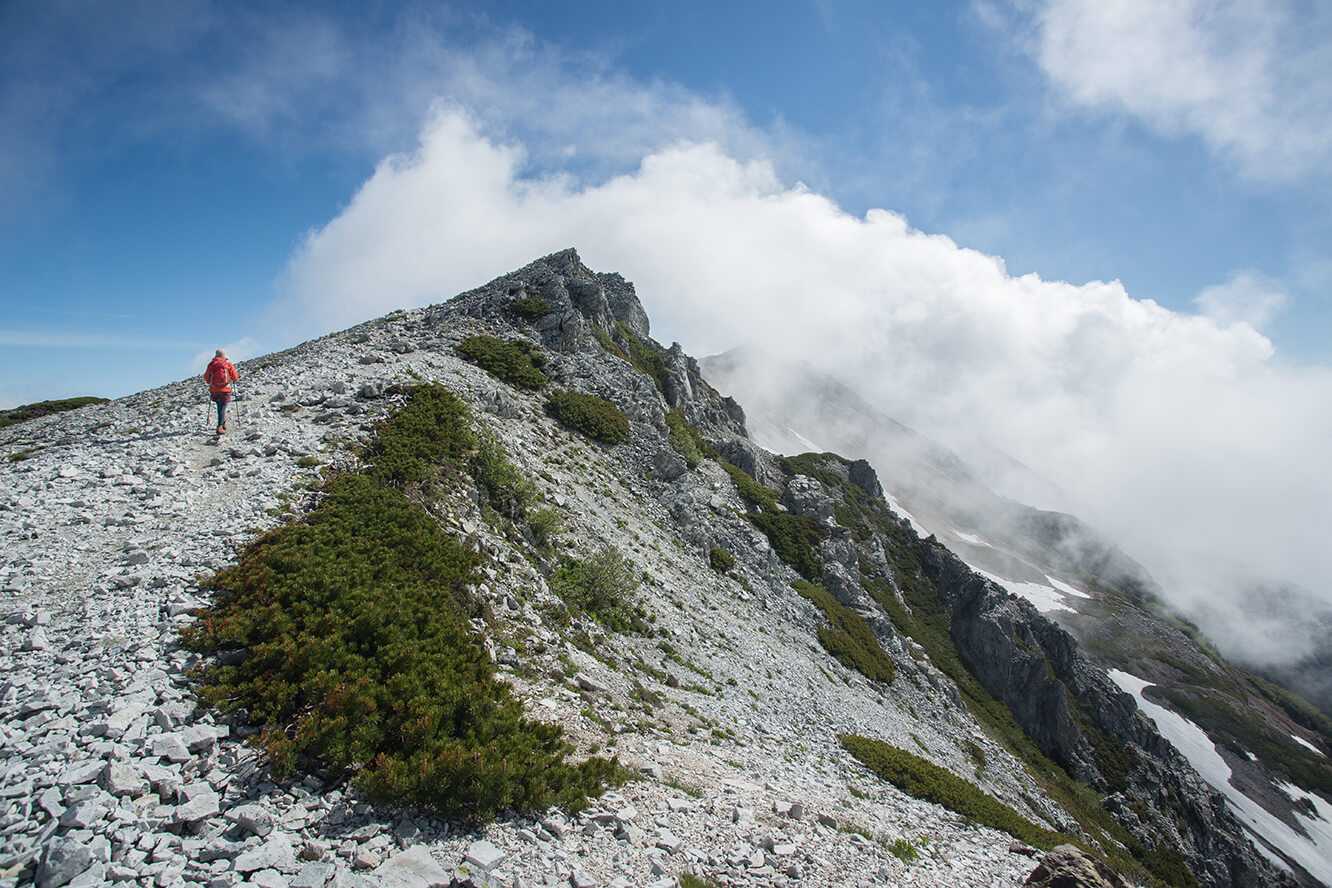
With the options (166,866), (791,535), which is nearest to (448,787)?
(166,866)

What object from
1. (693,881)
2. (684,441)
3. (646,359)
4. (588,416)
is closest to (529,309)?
(588,416)

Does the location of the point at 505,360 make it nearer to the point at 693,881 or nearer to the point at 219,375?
the point at 219,375

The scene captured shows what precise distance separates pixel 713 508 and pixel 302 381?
102 feet

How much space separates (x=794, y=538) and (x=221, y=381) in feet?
160

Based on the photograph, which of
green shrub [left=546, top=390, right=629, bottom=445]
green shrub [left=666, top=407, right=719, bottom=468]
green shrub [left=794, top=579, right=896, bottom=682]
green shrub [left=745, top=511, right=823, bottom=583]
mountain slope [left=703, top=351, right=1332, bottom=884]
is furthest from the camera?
mountain slope [left=703, top=351, right=1332, bottom=884]

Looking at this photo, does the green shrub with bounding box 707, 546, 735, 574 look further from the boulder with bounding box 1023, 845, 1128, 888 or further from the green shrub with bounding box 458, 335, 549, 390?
the boulder with bounding box 1023, 845, 1128, 888

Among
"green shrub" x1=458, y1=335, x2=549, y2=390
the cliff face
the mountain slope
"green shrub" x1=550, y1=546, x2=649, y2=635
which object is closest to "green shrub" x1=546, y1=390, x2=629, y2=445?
"green shrub" x1=458, y1=335, x2=549, y2=390

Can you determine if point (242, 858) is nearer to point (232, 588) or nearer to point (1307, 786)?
point (232, 588)

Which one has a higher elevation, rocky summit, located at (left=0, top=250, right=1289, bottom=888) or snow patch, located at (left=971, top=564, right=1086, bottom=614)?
snow patch, located at (left=971, top=564, right=1086, bottom=614)

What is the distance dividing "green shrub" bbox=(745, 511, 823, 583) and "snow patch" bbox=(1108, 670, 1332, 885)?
8005cm

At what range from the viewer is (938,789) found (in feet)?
72.6

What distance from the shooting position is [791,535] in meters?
56.0

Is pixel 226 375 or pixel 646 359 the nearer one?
pixel 226 375

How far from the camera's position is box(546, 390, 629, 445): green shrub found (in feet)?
134
